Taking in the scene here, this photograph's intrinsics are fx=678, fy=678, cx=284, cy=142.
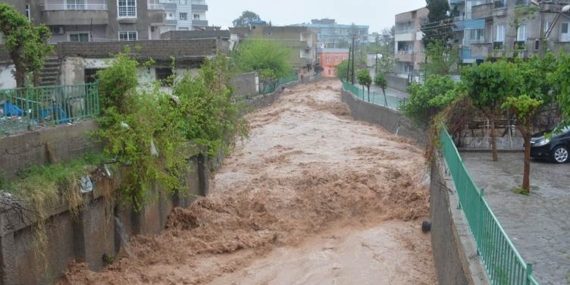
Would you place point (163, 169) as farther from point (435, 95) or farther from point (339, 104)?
point (339, 104)

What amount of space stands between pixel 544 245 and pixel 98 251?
888 centimetres

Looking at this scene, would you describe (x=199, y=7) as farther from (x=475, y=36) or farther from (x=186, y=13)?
(x=475, y=36)

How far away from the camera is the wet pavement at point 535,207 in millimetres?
10427

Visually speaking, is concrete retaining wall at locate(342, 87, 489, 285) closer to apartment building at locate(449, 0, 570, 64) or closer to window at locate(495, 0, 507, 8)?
apartment building at locate(449, 0, 570, 64)

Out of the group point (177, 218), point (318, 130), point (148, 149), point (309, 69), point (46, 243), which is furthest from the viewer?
point (309, 69)

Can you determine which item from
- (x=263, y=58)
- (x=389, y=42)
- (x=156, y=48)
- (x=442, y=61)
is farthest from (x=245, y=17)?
(x=156, y=48)

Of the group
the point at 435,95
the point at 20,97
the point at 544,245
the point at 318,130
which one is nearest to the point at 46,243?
the point at 20,97

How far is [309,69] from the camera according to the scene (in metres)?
104

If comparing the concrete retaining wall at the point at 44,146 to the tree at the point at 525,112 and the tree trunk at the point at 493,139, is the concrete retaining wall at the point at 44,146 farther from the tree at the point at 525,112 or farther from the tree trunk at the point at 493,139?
the tree trunk at the point at 493,139

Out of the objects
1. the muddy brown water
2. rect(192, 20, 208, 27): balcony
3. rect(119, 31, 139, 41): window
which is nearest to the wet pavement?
the muddy brown water

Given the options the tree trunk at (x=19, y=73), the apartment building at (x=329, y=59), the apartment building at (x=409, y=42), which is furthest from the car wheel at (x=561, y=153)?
the apartment building at (x=329, y=59)

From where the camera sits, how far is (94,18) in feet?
136

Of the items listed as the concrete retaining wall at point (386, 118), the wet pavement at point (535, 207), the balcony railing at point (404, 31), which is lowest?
the concrete retaining wall at point (386, 118)

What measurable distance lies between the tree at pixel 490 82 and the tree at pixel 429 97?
21.2 feet
